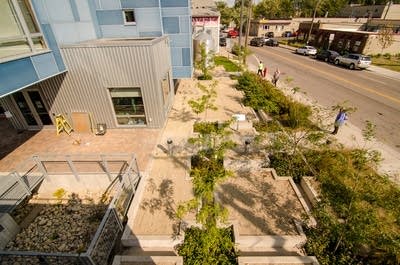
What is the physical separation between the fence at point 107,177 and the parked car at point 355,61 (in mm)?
27705

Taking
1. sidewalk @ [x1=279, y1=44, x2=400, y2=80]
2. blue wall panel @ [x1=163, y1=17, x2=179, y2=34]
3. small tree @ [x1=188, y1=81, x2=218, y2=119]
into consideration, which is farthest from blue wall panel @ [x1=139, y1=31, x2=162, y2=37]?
sidewalk @ [x1=279, y1=44, x2=400, y2=80]

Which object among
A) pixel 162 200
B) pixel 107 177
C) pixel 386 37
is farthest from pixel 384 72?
pixel 107 177

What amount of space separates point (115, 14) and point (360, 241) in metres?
15.9

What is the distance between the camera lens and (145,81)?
420 inches

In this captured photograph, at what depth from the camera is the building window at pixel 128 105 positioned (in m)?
11.1

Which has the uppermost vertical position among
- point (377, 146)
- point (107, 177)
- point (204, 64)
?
point (204, 64)

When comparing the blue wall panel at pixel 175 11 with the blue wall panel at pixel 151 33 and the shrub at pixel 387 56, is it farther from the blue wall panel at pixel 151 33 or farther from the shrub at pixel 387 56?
the shrub at pixel 387 56

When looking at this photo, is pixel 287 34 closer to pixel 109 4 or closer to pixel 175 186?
pixel 109 4

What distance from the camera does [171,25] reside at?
1386cm

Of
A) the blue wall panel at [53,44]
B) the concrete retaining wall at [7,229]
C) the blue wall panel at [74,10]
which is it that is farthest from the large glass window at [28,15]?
the concrete retaining wall at [7,229]

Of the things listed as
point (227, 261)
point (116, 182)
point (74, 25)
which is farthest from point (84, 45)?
point (227, 261)

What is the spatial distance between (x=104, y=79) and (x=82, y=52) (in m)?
1.53

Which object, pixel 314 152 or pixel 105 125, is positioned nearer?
pixel 314 152

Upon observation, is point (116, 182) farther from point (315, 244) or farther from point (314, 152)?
point (314, 152)
